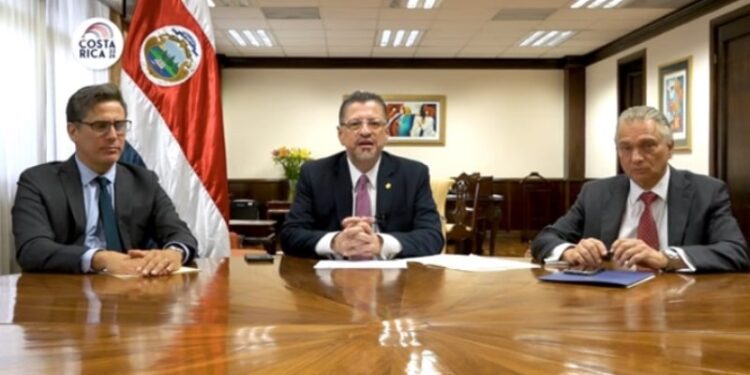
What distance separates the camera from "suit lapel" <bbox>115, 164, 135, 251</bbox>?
230 cm

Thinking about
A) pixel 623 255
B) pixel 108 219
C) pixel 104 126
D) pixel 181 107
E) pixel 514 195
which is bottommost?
pixel 514 195

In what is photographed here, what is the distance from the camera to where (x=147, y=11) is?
320 centimetres

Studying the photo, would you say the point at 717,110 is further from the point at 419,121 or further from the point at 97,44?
the point at 97,44

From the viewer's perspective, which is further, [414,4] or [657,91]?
[657,91]

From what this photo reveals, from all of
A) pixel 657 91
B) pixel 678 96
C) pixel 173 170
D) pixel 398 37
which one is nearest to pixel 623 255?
pixel 173 170

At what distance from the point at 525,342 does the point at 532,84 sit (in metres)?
9.86

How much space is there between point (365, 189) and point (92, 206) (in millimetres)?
991

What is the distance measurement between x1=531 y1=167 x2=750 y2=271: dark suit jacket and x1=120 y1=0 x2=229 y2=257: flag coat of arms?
5.44 feet

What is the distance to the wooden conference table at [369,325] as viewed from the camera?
1.02 m

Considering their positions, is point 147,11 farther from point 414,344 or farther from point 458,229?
point 458,229

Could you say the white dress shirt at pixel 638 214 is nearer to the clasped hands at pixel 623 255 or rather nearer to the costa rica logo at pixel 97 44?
the clasped hands at pixel 623 255

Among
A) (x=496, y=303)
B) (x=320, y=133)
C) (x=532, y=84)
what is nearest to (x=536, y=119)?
(x=532, y=84)

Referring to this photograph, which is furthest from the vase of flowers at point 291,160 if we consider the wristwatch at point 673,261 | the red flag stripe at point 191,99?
the wristwatch at point 673,261

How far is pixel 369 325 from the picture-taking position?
1.26m
